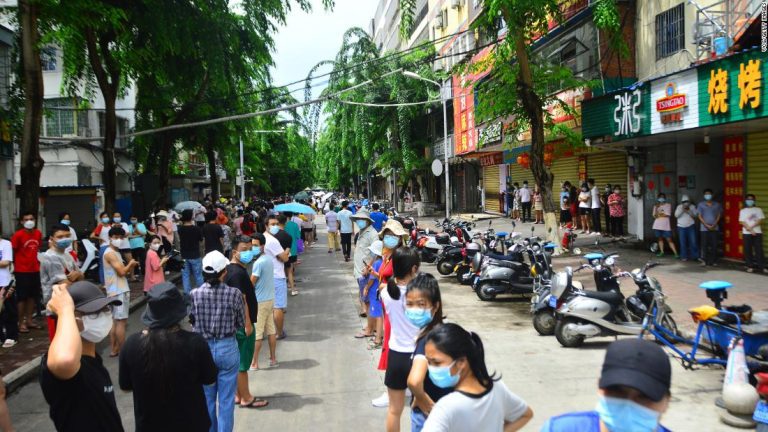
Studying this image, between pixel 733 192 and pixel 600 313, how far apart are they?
7.74m

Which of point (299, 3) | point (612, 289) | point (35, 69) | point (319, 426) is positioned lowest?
point (319, 426)

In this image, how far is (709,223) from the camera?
12727mm

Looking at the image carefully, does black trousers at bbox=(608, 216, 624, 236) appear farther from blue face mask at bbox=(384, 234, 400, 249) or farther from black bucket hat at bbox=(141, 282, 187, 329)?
black bucket hat at bbox=(141, 282, 187, 329)

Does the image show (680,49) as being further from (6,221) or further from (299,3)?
(6,221)

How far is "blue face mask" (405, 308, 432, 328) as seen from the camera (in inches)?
150

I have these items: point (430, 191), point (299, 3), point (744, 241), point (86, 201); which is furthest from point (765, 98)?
point (430, 191)

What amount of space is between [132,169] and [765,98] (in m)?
27.1

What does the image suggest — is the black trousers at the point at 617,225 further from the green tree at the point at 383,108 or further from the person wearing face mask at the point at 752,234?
the green tree at the point at 383,108

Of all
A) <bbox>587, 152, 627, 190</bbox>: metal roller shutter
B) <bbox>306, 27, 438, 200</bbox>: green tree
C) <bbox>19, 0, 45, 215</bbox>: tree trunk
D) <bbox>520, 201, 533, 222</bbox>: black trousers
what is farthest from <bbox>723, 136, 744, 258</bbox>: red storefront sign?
<bbox>306, 27, 438, 200</bbox>: green tree

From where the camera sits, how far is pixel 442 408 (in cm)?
267

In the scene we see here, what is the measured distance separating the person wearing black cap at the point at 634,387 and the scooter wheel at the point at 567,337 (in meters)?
5.77

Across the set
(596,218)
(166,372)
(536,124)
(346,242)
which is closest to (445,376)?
(166,372)

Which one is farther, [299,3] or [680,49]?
[299,3]

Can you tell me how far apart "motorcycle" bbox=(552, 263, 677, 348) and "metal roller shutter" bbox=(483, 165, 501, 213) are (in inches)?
884
